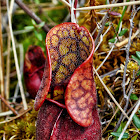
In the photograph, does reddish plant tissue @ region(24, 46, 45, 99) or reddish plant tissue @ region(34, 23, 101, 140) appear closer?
reddish plant tissue @ region(34, 23, 101, 140)

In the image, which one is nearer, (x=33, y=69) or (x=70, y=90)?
(x=70, y=90)

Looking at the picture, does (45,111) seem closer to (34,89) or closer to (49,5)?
(34,89)

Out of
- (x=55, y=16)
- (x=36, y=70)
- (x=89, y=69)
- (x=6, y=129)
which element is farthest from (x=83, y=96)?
(x=55, y=16)

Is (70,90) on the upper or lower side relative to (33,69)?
upper

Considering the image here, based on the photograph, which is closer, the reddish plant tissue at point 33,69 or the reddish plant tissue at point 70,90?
the reddish plant tissue at point 70,90
